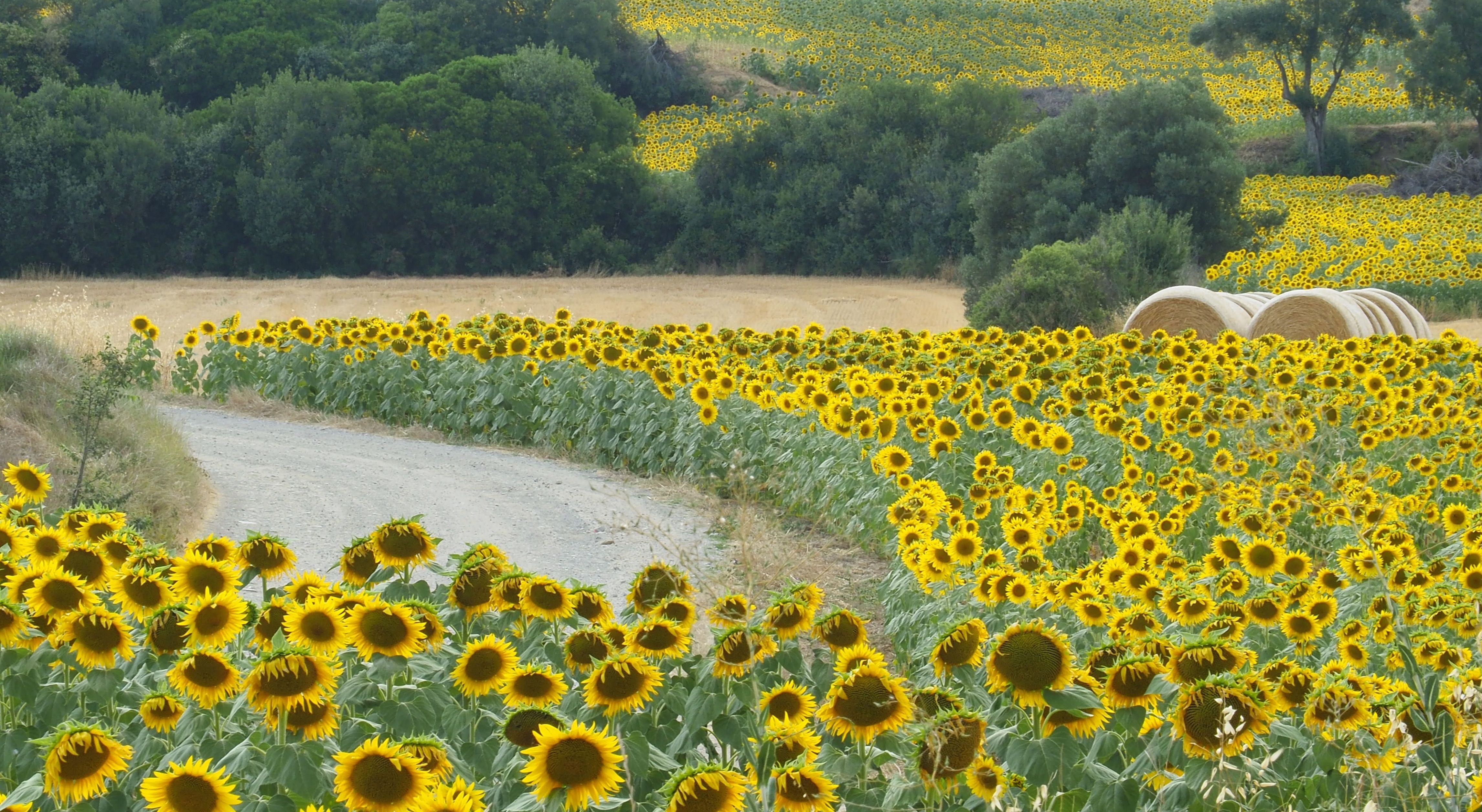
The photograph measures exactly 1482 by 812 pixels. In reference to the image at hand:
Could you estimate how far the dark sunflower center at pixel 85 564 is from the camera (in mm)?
3680

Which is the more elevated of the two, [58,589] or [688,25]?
[688,25]

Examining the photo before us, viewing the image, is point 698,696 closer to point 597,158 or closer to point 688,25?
point 597,158

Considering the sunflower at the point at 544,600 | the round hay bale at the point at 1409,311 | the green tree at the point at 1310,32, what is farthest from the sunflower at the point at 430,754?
the green tree at the point at 1310,32

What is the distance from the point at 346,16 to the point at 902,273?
20335 mm

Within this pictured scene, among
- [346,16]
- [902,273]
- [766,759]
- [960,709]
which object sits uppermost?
[346,16]

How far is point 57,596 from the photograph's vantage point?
11.0 feet

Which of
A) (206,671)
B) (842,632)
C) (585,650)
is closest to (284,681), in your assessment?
(206,671)

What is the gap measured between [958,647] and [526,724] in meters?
0.96

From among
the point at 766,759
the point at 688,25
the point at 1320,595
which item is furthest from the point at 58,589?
the point at 688,25

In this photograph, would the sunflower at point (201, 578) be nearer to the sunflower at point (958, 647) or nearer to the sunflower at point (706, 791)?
the sunflower at point (706, 791)

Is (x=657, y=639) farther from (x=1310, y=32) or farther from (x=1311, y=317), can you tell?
(x=1310, y=32)

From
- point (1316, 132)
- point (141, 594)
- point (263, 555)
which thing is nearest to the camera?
point (141, 594)

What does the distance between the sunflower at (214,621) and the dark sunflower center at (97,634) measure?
0.55 feet

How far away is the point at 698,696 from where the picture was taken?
3.21m
